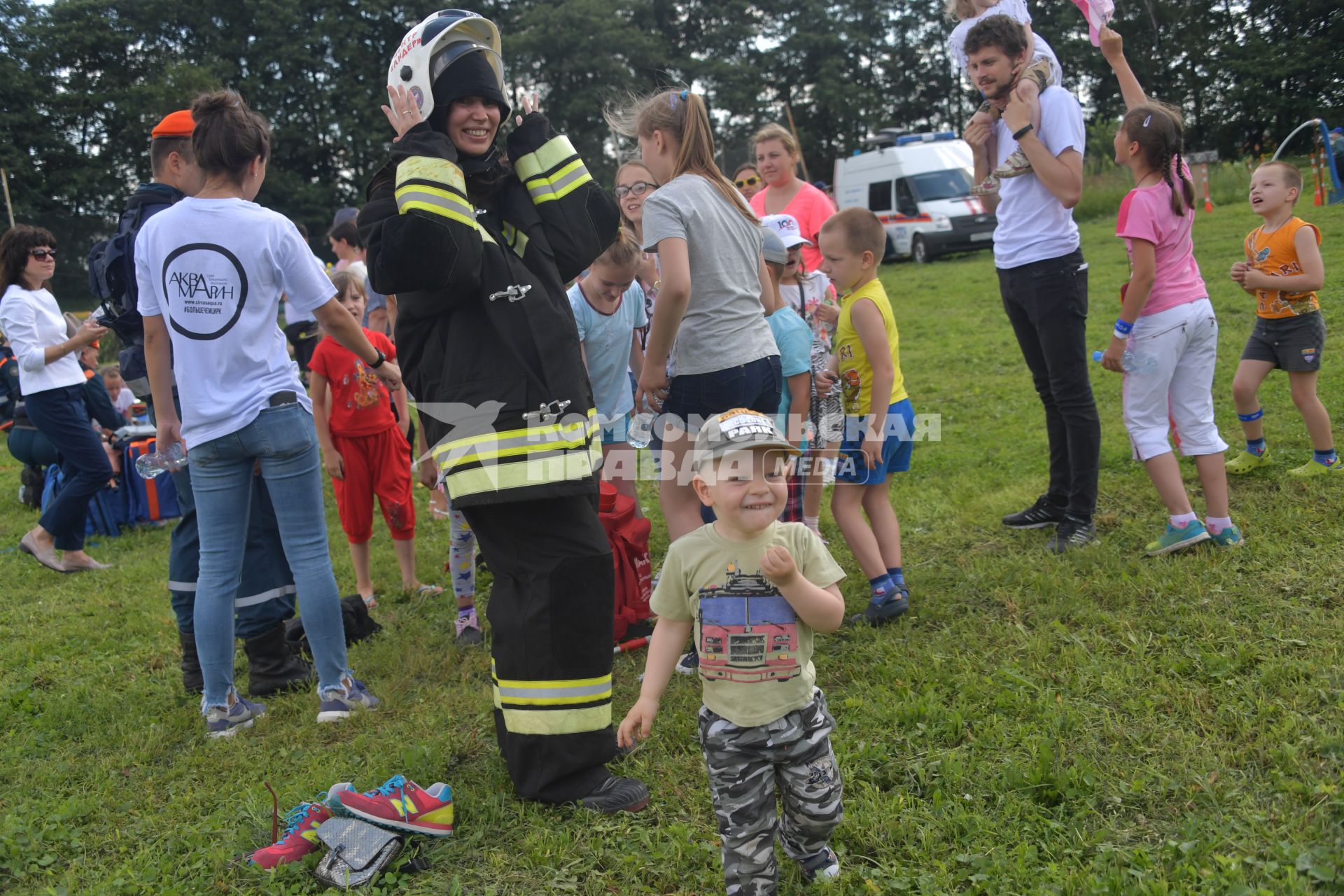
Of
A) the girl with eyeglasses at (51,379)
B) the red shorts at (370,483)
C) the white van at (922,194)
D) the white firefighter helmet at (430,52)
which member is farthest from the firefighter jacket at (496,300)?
the white van at (922,194)

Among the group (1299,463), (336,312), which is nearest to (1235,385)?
(1299,463)

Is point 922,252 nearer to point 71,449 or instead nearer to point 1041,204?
point 1041,204

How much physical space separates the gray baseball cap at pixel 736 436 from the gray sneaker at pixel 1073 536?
2.69m

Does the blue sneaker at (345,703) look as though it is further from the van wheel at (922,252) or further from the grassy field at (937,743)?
the van wheel at (922,252)

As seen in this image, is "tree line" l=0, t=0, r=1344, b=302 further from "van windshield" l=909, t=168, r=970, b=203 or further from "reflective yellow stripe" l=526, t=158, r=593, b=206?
"reflective yellow stripe" l=526, t=158, r=593, b=206

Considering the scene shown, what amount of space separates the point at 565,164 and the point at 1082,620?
8.71 ft

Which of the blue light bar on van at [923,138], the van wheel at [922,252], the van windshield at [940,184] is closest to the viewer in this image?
the van wheel at [922,252]

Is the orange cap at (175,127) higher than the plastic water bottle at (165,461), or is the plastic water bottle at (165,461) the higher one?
the orange cap at (175,127)

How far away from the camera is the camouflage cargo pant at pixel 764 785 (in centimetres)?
252

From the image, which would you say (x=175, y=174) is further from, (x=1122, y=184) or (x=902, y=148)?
(x=1122, y=184)

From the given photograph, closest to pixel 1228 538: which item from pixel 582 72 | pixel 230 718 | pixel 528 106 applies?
pixel 528 106

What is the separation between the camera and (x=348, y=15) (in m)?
45.2

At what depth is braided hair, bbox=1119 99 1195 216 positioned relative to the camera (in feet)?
14.6

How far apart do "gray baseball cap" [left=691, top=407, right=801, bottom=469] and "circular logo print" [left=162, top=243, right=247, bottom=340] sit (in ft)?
7.25
